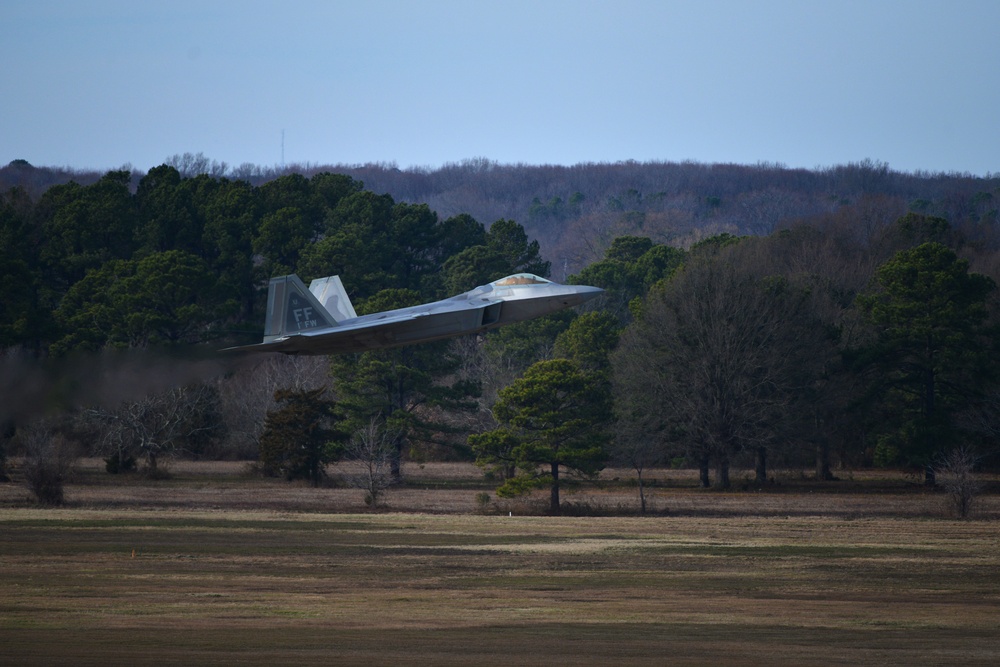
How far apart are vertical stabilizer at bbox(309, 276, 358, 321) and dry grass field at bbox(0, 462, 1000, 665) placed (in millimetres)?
8806

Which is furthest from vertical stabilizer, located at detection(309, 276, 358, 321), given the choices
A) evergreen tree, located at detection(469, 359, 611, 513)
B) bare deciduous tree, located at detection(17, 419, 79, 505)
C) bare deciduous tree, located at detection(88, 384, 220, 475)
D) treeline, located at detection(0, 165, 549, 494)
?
bare deciduous tree, located at detection(88, 384, 220, 475)

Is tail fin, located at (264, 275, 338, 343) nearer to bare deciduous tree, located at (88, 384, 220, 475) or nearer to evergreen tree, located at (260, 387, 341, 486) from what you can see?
evergreen tree, located at (260, 387, 341, 486)

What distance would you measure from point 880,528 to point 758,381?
26.1 m

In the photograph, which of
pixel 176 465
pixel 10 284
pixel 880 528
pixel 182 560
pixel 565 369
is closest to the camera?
pixel 182 560

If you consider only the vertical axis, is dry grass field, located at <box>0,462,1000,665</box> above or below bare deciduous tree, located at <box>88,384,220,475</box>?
below

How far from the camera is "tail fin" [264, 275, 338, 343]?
4553 cm

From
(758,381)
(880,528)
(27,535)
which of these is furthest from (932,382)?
(27,535)

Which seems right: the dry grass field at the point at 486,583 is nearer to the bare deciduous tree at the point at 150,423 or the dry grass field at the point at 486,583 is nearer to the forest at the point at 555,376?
the forest at the point at 555,376

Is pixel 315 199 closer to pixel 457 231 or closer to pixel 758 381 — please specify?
pixel 457 231

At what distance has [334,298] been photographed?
48562 mm

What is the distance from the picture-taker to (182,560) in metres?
41.8

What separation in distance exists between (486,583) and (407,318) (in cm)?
1013

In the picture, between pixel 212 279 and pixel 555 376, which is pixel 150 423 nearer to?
pixel 212 279

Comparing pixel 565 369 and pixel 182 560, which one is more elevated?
pixel 565 369
